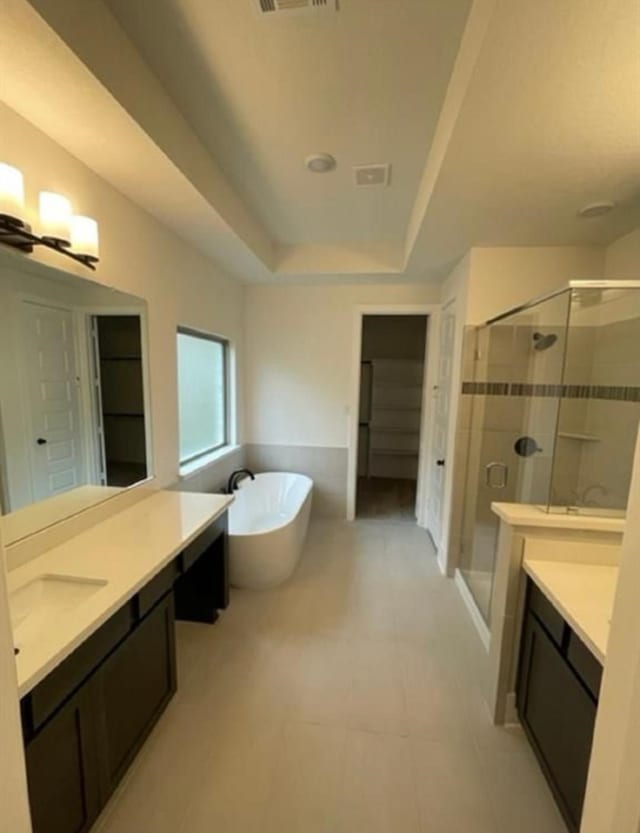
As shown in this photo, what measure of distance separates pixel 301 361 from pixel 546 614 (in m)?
3.11

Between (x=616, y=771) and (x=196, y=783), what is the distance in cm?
150

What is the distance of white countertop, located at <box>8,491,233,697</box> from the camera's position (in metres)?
1.06

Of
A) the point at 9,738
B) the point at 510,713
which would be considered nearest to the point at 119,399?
the point at 9,738

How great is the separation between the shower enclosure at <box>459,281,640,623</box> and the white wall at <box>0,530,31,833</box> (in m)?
2.26

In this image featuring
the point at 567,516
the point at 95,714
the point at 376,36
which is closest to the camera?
the point at 95,714

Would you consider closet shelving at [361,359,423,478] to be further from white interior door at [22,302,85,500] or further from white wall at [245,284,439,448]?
white interior door at [22,302,85,500]

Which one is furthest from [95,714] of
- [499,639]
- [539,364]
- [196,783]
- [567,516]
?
[539,364]

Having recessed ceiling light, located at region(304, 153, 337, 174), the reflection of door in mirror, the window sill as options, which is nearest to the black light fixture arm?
the reflection of door in mirror

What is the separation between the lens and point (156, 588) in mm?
1630

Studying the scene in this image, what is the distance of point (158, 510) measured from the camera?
214 centimetres

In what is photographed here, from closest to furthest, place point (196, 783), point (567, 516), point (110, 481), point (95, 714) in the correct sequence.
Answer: point (95, 714) < point (196, 783) < point (567, 516) < point (110, 481)

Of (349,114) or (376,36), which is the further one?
(349,114)

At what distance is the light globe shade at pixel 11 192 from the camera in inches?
51.2

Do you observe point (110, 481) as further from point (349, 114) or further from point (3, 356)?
point (349, 114)
